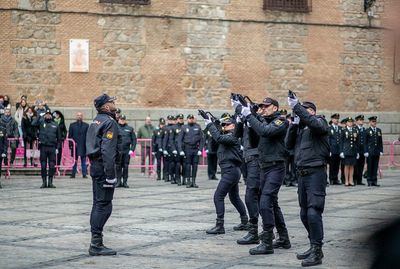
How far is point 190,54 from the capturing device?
30750mm

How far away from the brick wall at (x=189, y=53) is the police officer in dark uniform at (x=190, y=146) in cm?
678

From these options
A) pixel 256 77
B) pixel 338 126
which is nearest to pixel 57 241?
pixel 338 126

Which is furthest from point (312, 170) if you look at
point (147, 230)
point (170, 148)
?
point (170, 148)

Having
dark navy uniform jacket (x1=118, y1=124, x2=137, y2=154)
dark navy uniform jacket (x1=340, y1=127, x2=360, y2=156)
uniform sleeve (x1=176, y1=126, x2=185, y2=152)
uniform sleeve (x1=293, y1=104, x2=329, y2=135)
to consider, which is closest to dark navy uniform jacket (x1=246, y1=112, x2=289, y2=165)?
uniform sleeve (x1=293, y1=104, x2=329, y2=135)

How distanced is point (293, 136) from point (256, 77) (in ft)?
71.0

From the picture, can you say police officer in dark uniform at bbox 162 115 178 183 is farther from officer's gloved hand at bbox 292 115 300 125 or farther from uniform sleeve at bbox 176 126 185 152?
officer's gloved hand at bbox 292 115 300 125

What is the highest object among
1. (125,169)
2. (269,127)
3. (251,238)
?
(269,127)

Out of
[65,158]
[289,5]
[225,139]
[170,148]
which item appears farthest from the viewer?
[289,5]

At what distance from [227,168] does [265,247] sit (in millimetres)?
2357

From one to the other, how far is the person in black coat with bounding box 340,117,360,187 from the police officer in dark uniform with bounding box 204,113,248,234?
1212 centimetres

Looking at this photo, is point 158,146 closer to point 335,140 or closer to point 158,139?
point 158,139

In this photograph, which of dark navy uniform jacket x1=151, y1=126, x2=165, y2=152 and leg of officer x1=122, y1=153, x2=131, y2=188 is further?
dark navy uniform jacket x1=151, y1=126, x2=165, y2=152

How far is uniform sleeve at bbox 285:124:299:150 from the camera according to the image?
9945 mm

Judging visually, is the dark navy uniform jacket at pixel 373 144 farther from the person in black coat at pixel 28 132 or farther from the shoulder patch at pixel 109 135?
the shoulder patch at pixel 109 135
